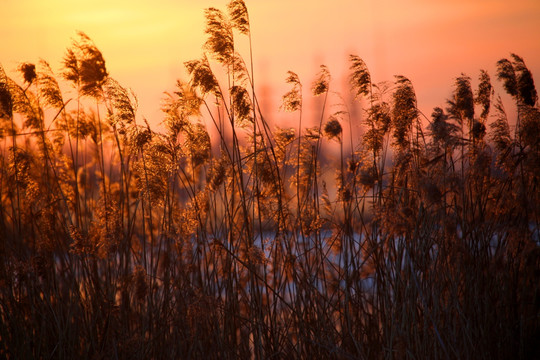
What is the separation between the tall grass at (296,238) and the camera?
3193mm

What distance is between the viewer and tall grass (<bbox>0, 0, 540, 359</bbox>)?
3193 mm

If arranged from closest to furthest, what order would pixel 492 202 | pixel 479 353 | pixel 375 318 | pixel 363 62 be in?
1. pixel 479 353
2. pixel 375 318
3. pixel 492 202
4. pixel 363 62

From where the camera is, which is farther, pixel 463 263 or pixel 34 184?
pixel 34 184

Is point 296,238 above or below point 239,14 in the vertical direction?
below

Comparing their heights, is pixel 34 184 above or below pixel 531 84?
below

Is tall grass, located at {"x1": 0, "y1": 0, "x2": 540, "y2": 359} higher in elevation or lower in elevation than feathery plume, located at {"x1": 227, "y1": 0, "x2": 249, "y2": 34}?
lower

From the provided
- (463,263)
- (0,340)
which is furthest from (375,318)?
(0,340)

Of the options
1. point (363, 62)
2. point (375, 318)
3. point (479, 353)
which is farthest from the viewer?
point (363, 62)

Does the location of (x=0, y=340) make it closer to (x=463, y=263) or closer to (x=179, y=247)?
(x=179, y=247)

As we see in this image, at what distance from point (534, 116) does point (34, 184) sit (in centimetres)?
311

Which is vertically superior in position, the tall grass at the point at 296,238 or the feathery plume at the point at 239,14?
the feathery plume at the point at 239,14

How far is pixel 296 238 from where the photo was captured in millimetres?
3686

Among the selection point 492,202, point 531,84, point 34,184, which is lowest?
point 492,202

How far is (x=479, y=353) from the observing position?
3.10m
